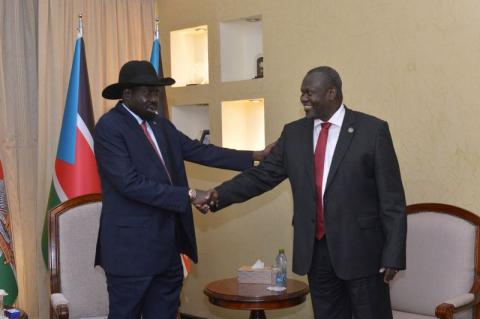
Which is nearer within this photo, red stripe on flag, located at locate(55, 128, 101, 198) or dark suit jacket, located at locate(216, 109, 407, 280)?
dark suit jacket, located at locate(216, 109, 407, 280)

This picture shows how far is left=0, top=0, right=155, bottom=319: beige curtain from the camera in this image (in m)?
5.03

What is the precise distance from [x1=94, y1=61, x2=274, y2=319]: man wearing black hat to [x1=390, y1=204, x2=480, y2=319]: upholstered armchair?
1.22 metres

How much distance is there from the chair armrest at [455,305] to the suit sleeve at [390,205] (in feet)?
1.54

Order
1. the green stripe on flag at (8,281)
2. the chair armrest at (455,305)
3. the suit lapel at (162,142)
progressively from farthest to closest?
the green stripe on flag at (8,281), the suit lapel at (162,142), the chair armrest at (455,305)

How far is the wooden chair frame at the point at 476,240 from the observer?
3449 mm

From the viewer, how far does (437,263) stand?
3.91m

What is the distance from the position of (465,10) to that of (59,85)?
2.80m

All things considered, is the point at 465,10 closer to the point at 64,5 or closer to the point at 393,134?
the point at 393,134

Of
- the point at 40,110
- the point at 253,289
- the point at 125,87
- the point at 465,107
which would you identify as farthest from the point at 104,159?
the point at 465,107

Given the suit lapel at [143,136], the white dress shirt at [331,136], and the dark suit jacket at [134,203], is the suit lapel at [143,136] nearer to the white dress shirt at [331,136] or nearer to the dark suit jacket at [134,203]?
the dark suit jacket at [134,203]

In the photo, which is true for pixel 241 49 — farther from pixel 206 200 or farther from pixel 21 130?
pixel 206 200

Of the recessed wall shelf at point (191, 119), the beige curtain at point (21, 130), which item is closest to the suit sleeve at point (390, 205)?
the recessed wall shelf at point (191, 119)

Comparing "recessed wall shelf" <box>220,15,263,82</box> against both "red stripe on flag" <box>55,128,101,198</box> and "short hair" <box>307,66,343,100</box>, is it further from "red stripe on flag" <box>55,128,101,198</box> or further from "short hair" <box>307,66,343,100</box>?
"short hair" <box>307,66,343,100</box>

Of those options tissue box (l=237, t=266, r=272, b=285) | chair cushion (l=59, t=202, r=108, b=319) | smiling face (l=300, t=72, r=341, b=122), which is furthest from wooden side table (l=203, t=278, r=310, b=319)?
smiling face (l=300, t=72, r=341, b=122)
